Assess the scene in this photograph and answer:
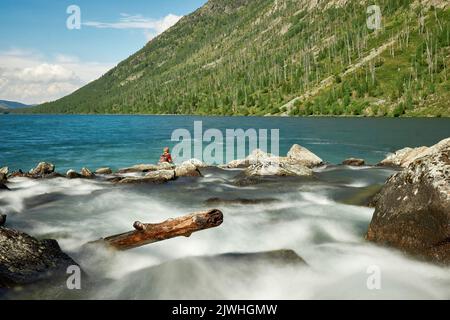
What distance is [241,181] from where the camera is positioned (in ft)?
79.7

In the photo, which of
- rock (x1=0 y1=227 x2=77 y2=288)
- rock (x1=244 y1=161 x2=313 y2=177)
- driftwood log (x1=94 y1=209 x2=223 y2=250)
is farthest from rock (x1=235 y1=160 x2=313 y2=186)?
rock (x1=0 y1=227 x2=77 y2=288)

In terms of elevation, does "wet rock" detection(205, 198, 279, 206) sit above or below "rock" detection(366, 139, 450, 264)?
below

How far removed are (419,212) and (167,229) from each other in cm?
716

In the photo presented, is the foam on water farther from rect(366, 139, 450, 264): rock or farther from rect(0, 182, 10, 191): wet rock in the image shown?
rect(0, 182, 10, 191): wet rock

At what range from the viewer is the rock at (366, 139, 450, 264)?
10945 millimetres

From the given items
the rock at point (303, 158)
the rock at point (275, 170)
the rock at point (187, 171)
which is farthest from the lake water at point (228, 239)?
the rock at point (303, 158)

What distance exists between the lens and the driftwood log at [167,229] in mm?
10680

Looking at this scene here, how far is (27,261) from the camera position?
1002cm

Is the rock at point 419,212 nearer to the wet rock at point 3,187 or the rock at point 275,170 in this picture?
the rock at point 275,170

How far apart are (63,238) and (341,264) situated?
9033 mm

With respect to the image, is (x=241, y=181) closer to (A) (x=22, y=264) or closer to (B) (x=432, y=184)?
(B) (x=432, y=184)

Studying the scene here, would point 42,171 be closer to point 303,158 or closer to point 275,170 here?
point 275,170

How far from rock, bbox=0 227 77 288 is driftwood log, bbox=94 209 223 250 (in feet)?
5.27
